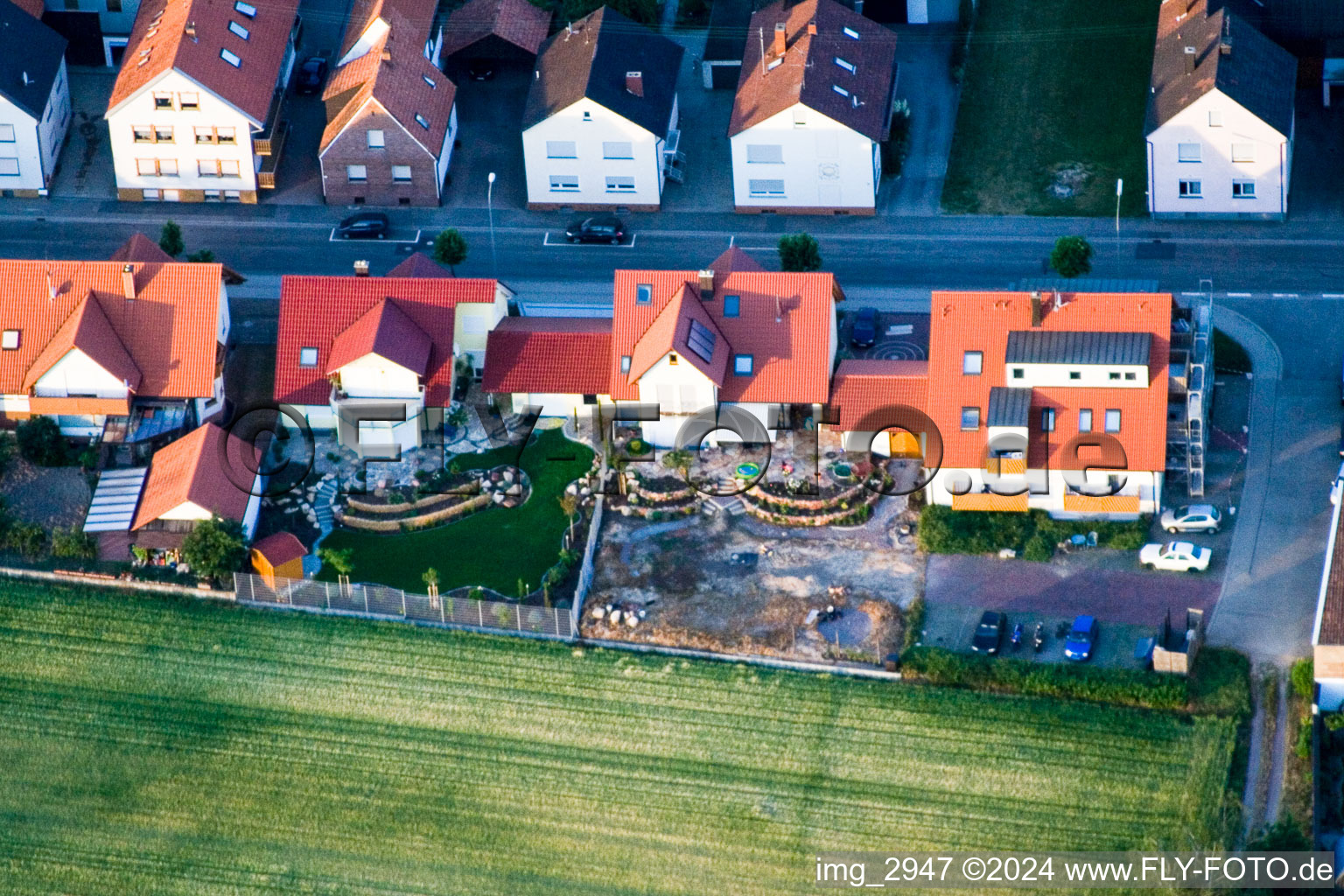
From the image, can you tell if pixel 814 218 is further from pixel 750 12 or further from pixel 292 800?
pixel 292 800

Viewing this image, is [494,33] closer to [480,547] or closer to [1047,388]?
[480,547]

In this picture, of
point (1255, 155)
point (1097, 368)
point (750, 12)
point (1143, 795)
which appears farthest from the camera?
point (750, 12)

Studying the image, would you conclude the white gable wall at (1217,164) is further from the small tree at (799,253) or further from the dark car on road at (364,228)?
the dark car on road at (364,228)

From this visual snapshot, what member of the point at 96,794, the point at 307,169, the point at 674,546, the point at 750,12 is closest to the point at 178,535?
the point at 96,794

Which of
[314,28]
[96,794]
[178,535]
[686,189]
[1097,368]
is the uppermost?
[314,28]

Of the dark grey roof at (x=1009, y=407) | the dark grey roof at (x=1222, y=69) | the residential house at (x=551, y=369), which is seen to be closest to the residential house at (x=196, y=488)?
the residential house at (x=551, y=369)

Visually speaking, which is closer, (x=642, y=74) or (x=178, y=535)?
(x=178, y=535)

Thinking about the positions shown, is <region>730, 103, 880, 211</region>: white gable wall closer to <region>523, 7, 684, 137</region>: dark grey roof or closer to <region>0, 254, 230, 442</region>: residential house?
<region>523, 7, 684, 137</region>: dark grey roof
